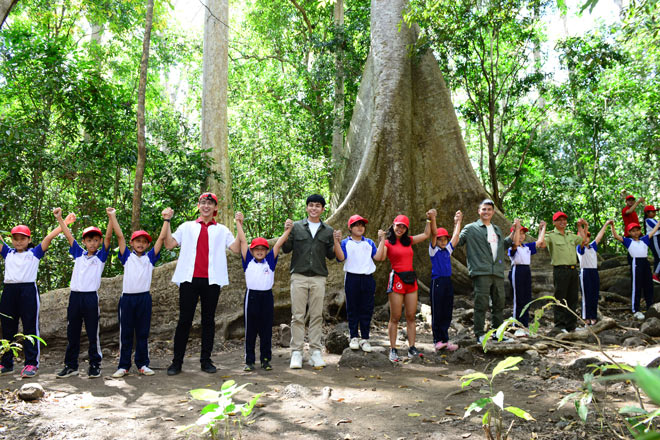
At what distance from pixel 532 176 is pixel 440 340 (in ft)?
39.5

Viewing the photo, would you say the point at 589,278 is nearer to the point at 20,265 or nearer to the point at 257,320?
the point at 257,320

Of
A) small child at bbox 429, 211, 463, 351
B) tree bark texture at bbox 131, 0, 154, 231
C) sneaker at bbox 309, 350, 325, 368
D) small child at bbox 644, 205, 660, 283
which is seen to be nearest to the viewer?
sneaker at bbox 309, 350, 325, 368

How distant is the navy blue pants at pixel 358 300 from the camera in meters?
6.14

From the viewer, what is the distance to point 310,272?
5.98m

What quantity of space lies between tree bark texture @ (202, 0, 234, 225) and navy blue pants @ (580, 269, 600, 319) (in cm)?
670

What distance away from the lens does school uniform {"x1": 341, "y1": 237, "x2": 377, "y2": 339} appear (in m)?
6.15

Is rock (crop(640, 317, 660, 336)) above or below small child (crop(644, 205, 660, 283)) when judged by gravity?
below

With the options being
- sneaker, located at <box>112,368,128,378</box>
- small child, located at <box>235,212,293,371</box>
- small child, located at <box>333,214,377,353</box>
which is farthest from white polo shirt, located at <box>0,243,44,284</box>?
small child, located at <box>333,214,377,353</box>

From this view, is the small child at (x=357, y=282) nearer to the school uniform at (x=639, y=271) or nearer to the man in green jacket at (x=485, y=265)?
the man in green jacket at (x=485, y=265)

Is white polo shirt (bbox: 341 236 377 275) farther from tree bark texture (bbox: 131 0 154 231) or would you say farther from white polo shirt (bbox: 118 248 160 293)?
tree bark texture (bbox: 131 0 154 231)

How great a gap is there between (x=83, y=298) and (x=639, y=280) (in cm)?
831

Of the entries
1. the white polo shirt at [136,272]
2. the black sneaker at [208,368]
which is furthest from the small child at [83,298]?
the black sneaker at [208,368]

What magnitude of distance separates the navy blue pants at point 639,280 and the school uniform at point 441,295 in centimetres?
385

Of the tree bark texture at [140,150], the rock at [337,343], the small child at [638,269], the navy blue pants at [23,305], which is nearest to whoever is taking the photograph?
the navy blue pants at [23,305]
